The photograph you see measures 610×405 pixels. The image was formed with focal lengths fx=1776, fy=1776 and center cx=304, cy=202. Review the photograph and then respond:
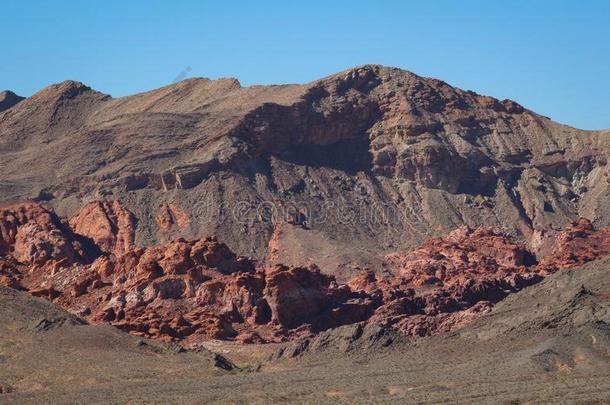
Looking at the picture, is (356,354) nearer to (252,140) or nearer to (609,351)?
(609,351)

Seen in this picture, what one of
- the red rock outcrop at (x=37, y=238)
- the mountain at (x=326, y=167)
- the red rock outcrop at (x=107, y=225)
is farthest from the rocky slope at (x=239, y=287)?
the mountain at (x=326, y=167)

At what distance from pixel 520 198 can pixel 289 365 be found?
273 feet

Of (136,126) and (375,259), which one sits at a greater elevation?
(136,126)

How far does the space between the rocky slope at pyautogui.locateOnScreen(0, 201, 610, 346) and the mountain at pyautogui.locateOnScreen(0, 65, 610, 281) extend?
11533 millimetres

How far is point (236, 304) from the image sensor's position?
127m

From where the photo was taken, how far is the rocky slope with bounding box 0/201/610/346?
123825mm

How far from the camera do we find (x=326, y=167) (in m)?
182

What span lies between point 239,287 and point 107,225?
37.2 metres

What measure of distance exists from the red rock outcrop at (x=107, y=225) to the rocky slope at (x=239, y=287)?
13.2 feet

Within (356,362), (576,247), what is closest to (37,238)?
(576,247)

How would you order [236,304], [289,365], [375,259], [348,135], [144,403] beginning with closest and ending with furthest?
[144,403] < [289,365] < [236,304] < [375,259] < [348,135]

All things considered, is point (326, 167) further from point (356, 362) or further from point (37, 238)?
point (356, 362)

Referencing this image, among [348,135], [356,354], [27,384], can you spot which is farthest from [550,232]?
[27,384]

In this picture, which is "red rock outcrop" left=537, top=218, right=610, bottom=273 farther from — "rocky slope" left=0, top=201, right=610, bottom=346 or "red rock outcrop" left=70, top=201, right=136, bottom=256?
"red rock outcrop" left=70, top=201, right=136, bottom=256
